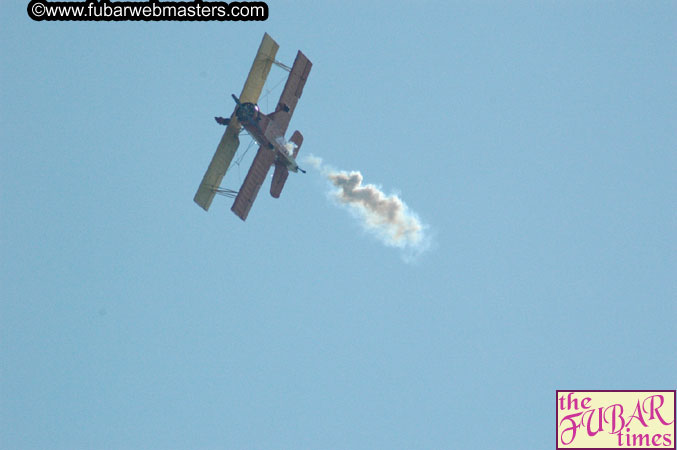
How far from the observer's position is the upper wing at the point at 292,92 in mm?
61469

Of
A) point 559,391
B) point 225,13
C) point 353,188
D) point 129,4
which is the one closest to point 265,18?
point 225,13

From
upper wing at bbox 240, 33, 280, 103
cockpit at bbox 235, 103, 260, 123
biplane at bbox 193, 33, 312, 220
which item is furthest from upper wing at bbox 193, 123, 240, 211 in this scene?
upper wing at bbox 240, 33, 280, 103

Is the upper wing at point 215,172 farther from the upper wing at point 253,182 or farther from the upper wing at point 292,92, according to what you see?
the upper wing at point 292,92

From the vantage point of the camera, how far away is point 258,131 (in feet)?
197

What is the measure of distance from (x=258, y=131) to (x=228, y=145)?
2.00m

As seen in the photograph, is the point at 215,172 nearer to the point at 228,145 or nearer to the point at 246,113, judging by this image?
the point at 228,145

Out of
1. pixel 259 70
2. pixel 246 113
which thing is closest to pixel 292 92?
pixel 259 70

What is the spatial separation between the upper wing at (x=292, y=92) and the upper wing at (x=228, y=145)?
143 cm

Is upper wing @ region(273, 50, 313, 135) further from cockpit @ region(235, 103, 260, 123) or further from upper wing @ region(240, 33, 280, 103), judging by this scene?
cockpit @ region(235, 103, 260, 123)

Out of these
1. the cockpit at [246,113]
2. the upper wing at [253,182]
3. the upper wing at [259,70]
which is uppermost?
the upper wing at [259,70]

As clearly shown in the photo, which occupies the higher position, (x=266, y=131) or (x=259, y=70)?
(x=259, y=70)

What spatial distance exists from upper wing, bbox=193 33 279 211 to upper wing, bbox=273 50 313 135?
1427mm

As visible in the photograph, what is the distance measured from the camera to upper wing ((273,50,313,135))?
Result: 6147cm

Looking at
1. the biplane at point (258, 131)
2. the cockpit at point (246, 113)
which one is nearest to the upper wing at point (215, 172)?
the biplane at point (258, 131)
